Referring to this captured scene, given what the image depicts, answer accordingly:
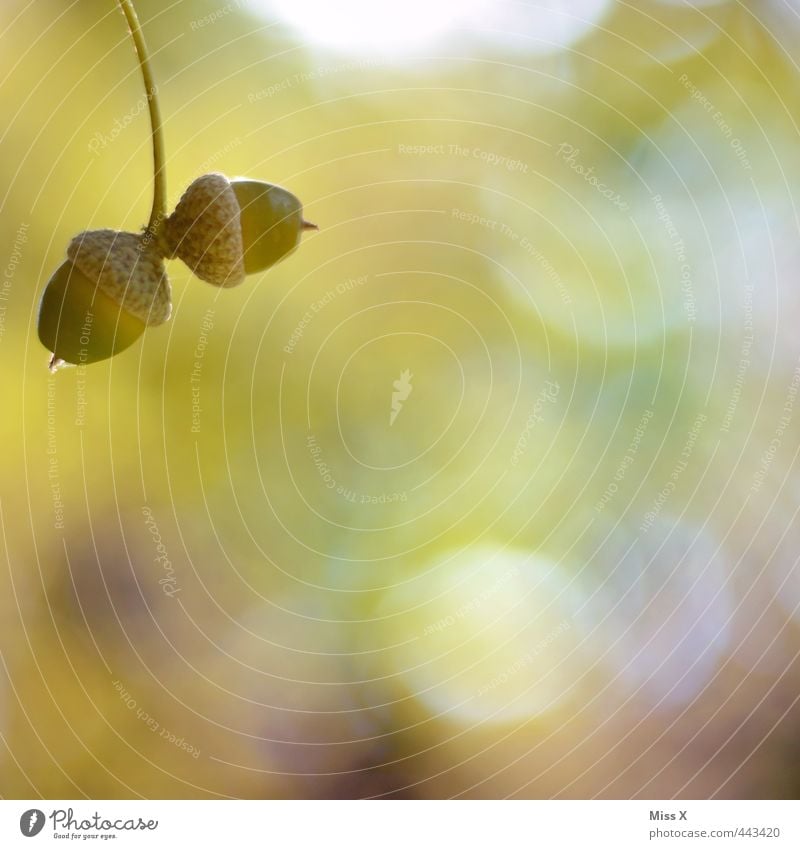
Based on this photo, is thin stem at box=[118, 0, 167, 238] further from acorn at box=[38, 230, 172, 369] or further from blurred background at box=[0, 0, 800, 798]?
blurred background at box=[0, 0, 800, 798]

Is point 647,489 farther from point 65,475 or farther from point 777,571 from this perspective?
point 65,475

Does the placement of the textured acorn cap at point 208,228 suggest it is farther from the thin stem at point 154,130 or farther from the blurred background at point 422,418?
the blurred background at point 422,418

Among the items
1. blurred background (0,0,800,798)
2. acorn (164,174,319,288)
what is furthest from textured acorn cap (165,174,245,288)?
blurred background (0,0,800,798)
